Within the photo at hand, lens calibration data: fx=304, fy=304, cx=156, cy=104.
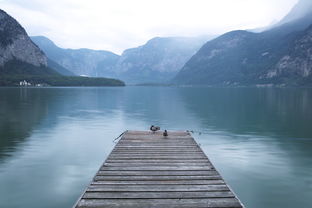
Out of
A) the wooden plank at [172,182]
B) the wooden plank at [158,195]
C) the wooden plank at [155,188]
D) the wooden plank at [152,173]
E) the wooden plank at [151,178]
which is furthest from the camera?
the wooden plank at [152,173]

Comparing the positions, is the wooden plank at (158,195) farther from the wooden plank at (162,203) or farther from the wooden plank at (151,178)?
the wooden plank at (151,178)

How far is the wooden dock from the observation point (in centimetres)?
1367

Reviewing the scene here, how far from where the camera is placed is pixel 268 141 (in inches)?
1534

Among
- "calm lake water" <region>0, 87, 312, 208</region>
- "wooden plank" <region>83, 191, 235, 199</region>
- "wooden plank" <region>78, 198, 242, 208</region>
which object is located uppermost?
"wooden plank" <region>83, 191, 235, 199</region>

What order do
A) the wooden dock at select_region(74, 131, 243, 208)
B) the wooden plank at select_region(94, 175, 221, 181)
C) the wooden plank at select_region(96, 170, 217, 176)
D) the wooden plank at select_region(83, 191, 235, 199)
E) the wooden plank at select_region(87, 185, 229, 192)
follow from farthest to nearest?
the wooden plank at select_region(96, 170, 217, 176)
the wooden plank at select_region(94, 175, 221, 181)
the wooden plank at select_region(87, 185, 229, 192)
the wooden plank at select_region(83, 191, 235, 199)
the wooden dock at select_region(74, 131, 243, 208)

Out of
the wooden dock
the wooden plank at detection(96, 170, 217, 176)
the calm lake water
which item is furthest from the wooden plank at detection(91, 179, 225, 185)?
the calm lake water

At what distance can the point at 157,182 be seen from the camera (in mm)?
16406

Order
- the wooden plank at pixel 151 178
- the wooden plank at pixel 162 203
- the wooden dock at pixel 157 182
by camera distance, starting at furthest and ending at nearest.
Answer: the wooden plank at pixel 151 178, the wooden dock at pixel 157 182, the wooden plank at pixel 162 203

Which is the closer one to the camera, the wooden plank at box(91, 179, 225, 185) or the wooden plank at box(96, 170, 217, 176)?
the wooden plank at box(91, 179, 225, 185)

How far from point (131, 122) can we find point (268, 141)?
89.8 ft

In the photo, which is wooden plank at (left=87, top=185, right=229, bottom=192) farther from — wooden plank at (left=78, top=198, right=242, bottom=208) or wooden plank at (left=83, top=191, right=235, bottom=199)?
wooden plank at (left=78, top=198, right=242, bottom=208)

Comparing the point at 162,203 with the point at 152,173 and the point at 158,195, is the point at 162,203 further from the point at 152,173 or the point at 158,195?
the point at 152,173

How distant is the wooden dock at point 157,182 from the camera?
13672 mm

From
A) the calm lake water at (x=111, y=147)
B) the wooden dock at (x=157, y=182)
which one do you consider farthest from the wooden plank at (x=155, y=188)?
the calm lake water at (x=111, y=147)
